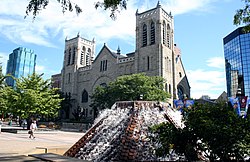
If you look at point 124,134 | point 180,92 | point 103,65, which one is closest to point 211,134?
point 124,134

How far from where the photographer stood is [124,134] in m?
6.88

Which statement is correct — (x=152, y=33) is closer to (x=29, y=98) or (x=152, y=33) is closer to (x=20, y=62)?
(x=29, y=98)

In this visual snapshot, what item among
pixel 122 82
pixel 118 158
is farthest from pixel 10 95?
pixel 118 158

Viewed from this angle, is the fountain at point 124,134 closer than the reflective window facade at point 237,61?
Yes

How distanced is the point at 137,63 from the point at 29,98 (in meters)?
27.1

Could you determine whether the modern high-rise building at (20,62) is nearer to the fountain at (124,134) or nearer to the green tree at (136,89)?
the green tree at (136,89)

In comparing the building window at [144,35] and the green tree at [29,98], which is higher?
the building window at [144,35]

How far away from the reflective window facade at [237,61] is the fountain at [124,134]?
66752 mm

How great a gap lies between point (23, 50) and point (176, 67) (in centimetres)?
9675

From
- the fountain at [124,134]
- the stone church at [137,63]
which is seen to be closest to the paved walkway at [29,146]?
the fountain at [124,134]

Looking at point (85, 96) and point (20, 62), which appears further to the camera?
point (20, 62)

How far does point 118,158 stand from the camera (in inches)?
246

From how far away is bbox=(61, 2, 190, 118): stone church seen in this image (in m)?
46.1

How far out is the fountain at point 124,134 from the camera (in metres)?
6.41
